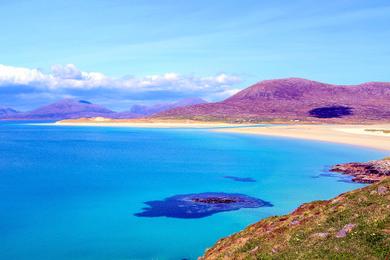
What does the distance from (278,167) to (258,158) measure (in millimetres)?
16630

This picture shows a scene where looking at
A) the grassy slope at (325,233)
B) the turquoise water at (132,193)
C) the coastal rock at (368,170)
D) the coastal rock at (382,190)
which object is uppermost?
the coastal rock at (382,190)

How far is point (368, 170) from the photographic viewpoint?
2598 inches

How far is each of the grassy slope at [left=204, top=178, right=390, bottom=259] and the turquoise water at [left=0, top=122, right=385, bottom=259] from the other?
8.86 m

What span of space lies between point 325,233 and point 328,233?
0.49 feet

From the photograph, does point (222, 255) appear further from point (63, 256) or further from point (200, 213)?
point (200, 213)

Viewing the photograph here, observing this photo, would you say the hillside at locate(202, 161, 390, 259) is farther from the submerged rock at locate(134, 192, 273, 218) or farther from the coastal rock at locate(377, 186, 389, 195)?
the submerged rock at locate(134, 192, 273, 218)

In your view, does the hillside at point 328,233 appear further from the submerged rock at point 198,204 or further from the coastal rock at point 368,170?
the coastal rock at point 368,170

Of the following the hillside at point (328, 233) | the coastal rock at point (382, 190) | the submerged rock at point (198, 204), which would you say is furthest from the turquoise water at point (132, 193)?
the coastal rock at point (382, 190)

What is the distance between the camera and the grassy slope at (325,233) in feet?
61.8

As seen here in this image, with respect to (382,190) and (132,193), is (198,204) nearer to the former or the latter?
(132,193)

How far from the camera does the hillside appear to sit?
1886 cm

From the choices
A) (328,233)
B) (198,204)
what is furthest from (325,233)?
(198,204)

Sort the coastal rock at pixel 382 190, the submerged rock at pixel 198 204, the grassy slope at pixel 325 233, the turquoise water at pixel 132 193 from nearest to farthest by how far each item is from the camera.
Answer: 1. the grassy slope at pixel 325 233
2. the coastal rock at pixel 382 190
3. the turquoise water at pixel 132 193
4. the submerged rock at pixel 198 204

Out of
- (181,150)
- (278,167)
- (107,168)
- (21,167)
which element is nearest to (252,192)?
(278,167)
